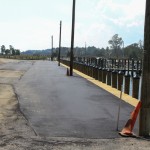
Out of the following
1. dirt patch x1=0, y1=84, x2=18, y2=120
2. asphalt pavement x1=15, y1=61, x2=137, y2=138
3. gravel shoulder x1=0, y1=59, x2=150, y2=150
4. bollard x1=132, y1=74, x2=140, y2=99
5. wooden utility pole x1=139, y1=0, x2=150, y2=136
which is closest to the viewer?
gravel shoulder x1=0, y1=59, x2=150, y2=150

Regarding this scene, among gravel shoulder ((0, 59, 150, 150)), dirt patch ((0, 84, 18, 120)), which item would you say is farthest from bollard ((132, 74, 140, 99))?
gravel shoulder ((0, 59, 150, 150))

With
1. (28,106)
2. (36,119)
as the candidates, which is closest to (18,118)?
(36,119)

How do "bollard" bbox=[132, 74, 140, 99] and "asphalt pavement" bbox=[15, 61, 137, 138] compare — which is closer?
"asphalt pavement" bbox=[15, 61, 137, 138]

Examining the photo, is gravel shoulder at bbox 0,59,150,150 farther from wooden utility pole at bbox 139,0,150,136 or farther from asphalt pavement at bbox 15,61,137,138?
wooden utility pole at bbox 139,0,150,136

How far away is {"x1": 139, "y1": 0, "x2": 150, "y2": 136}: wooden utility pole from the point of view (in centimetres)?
896

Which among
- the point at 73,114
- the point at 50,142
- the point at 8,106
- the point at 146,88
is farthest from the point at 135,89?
the point at 50,142

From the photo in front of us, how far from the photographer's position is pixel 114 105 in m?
14.0

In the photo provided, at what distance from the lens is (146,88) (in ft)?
29.7

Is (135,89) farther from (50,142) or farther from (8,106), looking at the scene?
(50,142)

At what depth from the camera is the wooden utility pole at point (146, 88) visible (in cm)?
896

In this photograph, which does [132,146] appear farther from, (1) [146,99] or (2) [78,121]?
(2) [78,121]

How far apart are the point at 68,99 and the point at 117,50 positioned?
589ft

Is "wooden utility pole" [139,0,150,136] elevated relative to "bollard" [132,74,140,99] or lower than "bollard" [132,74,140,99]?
elevated

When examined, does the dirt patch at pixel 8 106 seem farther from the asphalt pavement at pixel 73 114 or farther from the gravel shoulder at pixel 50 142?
the gravel shoulder at pixel 50 142
